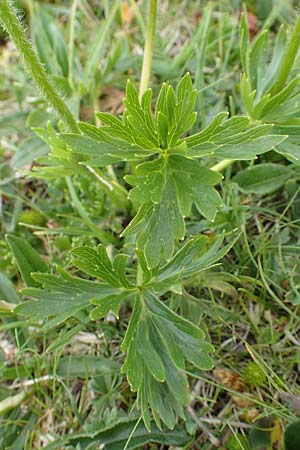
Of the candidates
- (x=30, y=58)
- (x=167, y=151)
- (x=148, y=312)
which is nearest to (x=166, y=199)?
(x=167, y=151)

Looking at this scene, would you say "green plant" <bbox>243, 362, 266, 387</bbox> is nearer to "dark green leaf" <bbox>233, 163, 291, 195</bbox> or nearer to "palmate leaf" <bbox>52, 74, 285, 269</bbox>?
"palmate leaf" <bbox>52, 74, 285, 269</bbox>

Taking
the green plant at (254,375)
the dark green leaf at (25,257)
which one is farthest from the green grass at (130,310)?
the dark green leaf at (25,257)

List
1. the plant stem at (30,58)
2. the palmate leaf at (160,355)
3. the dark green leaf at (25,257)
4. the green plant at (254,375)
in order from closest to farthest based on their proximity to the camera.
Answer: the plant stem at (30,58) → the palmate leaf at (160,355) → the green plant at (254,375) → the dark green leaf at (25,257)

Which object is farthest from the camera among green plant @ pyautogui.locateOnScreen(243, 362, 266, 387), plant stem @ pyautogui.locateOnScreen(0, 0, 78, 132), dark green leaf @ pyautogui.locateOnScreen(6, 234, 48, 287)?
dark green leaf @ pyautogui.locateOnScreen(6, 234, 48, 287)

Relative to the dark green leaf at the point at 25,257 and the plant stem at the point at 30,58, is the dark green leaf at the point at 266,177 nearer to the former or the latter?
the plant stem at the point at 30,58

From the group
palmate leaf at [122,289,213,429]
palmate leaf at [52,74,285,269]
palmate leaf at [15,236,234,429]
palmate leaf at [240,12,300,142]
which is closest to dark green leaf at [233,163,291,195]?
palmate leaf at [240,12,300,142]

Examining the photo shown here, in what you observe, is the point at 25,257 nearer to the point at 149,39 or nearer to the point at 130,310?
the point at 130,310

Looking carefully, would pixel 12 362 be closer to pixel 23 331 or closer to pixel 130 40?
pixel 23 331
